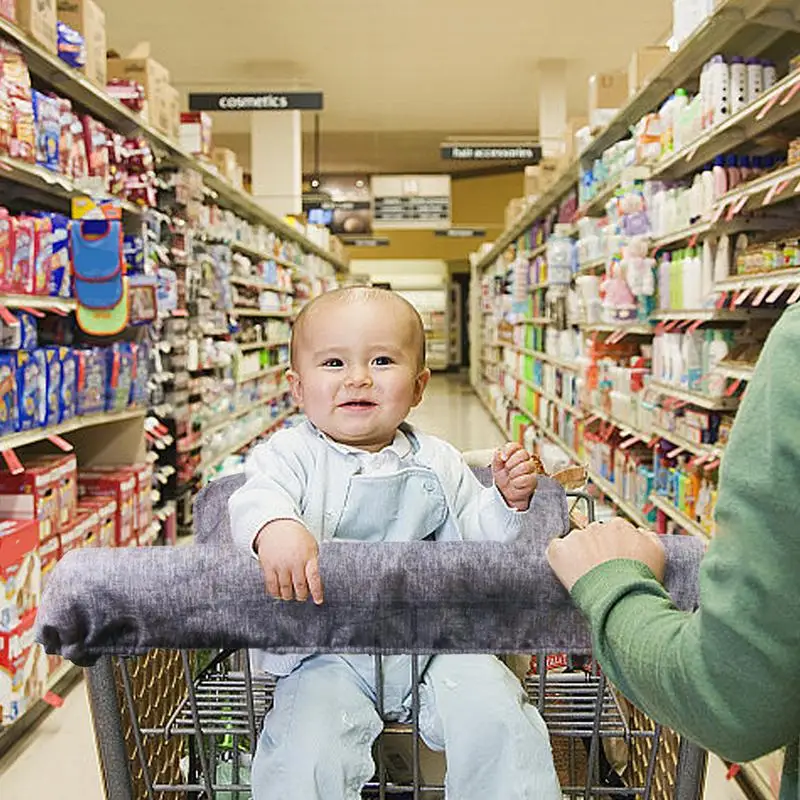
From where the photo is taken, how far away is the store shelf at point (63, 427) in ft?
11.1

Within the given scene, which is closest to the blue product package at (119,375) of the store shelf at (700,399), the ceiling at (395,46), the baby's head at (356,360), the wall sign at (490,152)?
the store shelf at (700,399)

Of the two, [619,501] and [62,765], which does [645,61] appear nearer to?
[619,501]

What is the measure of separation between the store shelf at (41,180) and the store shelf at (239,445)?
2704 millimetres

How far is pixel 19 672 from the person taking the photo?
10.8 ft

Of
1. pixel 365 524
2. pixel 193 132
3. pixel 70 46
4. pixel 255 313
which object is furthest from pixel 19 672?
pixel 255 313

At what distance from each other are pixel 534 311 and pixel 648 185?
207 inches

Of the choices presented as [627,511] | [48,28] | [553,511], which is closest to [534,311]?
[627,511]

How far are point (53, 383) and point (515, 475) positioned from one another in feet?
8.60

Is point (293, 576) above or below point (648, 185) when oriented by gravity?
below

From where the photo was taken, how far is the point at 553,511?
1.87 meters

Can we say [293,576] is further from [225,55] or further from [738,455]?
[225,55]

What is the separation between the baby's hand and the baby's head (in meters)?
0.22

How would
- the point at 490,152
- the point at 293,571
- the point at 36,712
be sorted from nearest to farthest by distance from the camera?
the point at 293,571
the point at 36,712
the point at 490,152

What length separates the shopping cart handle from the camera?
3.65ft
